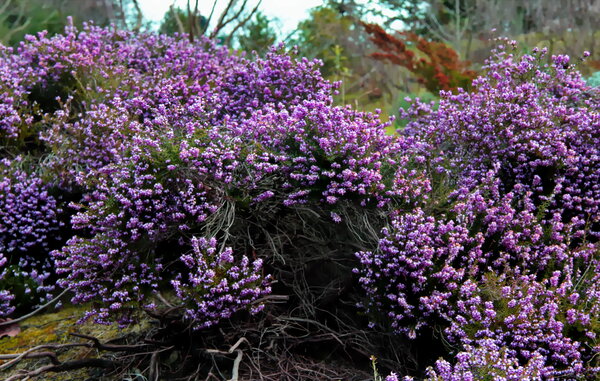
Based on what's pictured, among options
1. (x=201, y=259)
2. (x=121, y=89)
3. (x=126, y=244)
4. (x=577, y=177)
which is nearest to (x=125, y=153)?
(x=126, y=244)

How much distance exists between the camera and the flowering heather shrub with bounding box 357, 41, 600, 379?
313 cm

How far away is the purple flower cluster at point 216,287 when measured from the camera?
3131 millimetres

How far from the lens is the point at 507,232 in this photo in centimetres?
362

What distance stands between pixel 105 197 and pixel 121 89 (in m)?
2.08

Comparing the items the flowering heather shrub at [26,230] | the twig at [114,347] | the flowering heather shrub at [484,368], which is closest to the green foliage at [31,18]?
the flowering heather shrub at [26,230]

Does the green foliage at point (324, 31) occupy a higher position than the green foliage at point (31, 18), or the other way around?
the green foliage at point (31, 18)

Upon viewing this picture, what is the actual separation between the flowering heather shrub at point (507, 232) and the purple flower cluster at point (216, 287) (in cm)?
66

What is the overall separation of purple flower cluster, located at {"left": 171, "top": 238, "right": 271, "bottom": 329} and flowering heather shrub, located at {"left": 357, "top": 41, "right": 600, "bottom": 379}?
2.15ft

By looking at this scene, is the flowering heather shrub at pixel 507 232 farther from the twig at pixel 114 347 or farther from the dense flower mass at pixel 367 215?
the twig at pixel 114 347

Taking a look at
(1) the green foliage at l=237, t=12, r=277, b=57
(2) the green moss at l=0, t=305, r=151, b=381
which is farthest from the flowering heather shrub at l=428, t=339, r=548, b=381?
(1) the green foliage at l=237, t=12, r=277, b=57

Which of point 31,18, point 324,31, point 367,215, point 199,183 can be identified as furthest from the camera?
point 324,31

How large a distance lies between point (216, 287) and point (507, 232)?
1.78m

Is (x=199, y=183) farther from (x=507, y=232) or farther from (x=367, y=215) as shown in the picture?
(x=507, y=232)

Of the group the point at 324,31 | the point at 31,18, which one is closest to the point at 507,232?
the point at 31,18
